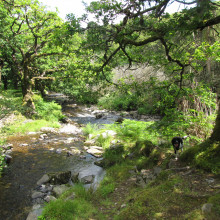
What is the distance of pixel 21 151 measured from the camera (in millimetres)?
7945

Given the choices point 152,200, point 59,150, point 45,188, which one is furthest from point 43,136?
point 152,200

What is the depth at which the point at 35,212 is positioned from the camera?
4.02m

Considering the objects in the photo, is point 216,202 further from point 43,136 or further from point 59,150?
point 43,136

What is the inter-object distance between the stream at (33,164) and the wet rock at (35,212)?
0.19 meters

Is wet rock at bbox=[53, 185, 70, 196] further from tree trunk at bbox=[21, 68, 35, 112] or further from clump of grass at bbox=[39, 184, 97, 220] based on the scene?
tree trunk at bbox=[21, 68, 35, 112]

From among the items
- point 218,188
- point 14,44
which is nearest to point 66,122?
point 14,44

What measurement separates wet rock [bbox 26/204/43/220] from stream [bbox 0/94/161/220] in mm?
188

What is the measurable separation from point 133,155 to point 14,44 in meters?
12.3

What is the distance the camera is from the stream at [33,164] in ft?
14.9

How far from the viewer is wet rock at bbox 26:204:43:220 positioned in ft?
12.6

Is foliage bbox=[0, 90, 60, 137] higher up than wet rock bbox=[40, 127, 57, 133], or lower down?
higher up

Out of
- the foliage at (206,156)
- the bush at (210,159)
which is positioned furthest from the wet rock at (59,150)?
the bush at (210,159)

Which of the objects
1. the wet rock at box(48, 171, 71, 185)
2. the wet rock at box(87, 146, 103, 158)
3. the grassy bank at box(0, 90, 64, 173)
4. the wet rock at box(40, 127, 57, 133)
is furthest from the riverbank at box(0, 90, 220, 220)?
the wet rock at box(40, 127, 57, 133)

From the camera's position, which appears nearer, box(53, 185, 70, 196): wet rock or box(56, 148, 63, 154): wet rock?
box(53, 185, 70, 196): wet rock
